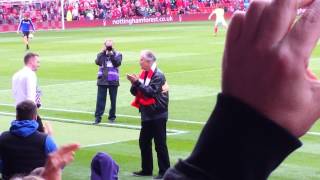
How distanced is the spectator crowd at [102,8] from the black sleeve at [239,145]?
204 ft

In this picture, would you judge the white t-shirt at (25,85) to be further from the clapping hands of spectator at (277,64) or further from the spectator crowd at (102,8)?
the spectator crowd at (102,8)

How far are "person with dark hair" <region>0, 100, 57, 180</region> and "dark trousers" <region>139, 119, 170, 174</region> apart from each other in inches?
160

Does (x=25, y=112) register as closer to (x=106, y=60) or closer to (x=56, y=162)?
(x=56, y=162)

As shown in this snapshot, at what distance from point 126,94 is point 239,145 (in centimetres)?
1984

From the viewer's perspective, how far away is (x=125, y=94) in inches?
851

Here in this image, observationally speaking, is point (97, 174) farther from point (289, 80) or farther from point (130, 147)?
point (130, 147)

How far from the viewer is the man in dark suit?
12.1 meters

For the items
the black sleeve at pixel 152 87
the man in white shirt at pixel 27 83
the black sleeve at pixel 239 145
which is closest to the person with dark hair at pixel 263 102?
the black sleeve at pixel 239 145

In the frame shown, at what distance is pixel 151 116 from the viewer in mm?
12227

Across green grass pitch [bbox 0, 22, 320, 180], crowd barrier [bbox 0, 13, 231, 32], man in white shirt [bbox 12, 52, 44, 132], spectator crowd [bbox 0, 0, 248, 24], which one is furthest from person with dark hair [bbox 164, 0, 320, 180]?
spectator crowd [bbox 0, 0, 248, 24]

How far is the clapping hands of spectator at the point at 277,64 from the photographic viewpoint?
1823mm

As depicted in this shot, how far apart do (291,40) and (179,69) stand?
2570 centimetres

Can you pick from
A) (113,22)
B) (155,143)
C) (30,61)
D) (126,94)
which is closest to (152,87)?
(155,143)

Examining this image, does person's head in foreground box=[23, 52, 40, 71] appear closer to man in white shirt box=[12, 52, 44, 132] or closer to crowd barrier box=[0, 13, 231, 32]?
man in white shirt box=[12, 52, 44, 132]
